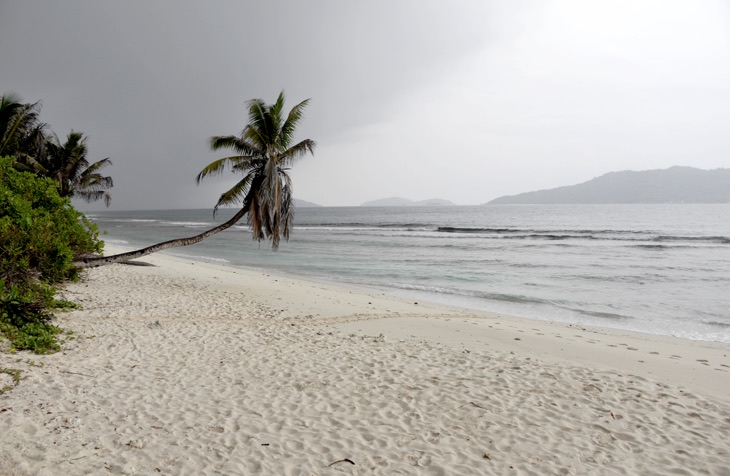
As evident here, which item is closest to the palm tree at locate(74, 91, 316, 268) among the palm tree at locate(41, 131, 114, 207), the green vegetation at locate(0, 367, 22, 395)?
the green vegetation at locate(0, 367, 22, 395)

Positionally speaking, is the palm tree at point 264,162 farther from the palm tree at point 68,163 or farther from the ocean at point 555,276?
the palm tree at point 68,163

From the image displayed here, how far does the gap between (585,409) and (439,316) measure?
6.23 meters

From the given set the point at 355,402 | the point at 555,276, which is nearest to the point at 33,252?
the point at 355,402

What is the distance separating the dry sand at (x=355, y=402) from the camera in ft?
12.5

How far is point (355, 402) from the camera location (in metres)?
5.15

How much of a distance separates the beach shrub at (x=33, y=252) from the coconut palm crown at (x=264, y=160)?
3.94m

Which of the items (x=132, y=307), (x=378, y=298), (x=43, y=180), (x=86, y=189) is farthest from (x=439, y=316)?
(x=86, y=189)

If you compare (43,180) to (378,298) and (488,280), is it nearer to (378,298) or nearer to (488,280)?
(378,298)

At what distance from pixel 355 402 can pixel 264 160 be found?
32.6 feet

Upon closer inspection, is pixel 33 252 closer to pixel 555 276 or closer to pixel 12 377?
pixel 12 377

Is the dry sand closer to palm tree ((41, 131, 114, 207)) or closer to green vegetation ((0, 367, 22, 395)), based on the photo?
green vegetation ((0, 367, 22, 395))

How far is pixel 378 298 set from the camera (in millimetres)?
14031

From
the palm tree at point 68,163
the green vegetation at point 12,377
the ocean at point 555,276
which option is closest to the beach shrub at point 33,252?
the green vegetation at point 12,377

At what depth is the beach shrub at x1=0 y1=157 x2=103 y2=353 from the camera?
6625 millimetres
